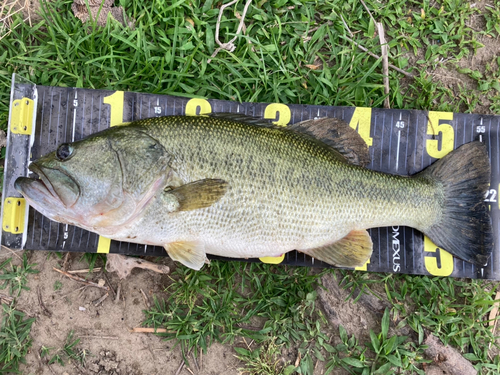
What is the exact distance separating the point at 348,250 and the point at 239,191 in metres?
1.10

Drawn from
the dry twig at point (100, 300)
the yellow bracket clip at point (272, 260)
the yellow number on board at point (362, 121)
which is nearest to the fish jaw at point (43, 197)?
the dry twig at point (100, 300)

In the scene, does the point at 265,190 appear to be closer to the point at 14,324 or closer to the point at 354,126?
the point at 354,126

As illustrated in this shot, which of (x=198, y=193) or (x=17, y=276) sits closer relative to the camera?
(x=198, y=193)

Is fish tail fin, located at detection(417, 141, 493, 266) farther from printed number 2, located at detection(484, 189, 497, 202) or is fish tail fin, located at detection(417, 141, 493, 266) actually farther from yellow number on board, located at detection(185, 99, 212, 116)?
yellow number on board, located at detection(185, 99, 212, 116)

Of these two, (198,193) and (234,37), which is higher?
(234,37)

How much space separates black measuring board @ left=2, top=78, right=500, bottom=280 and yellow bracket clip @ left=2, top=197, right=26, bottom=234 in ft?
0.18

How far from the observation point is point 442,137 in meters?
3.44

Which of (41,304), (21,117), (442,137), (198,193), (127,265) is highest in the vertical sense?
(442,137)

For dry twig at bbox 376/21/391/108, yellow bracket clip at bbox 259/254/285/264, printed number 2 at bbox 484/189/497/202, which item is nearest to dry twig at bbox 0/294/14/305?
yellow bracket clip at bbox 259/254/285/264

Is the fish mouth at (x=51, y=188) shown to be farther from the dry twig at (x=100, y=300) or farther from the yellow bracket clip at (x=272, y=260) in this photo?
the yellow bracket clip at (x=272, y=260)

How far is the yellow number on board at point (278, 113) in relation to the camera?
11.2ft

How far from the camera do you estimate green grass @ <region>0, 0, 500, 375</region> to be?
331 cm

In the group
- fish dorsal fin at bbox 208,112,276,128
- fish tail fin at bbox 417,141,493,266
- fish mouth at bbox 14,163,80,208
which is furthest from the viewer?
fish tail fin at bbox 417,141,493,266

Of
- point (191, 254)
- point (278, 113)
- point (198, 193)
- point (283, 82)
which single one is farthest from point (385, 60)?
point (191, 254)
